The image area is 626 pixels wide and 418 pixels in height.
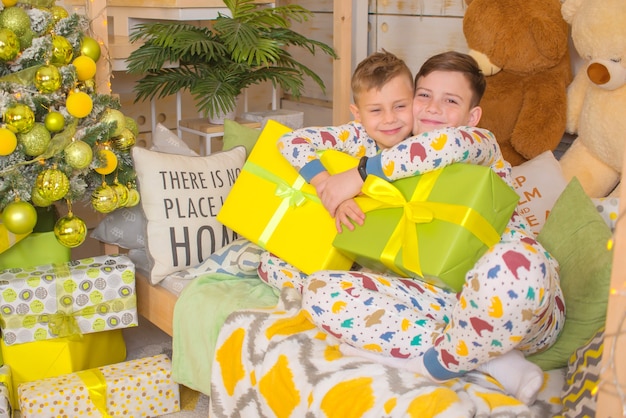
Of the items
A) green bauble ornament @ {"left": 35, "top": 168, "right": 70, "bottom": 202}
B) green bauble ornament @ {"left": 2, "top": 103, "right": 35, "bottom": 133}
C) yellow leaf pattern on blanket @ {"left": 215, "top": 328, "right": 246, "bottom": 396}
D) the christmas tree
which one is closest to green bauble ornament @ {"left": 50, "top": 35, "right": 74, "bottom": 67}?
the christmas tree

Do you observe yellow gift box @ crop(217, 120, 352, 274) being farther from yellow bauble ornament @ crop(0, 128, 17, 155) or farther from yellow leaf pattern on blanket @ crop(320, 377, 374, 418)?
yellow bauble ornament @ crop(0, 128, 17, 155)

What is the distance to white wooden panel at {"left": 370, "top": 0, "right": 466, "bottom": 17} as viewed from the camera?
2529 millimetres

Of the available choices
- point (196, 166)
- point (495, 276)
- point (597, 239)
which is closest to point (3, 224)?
point (196, 166)

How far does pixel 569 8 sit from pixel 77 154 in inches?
49.6

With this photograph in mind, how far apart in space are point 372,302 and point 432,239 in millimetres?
173

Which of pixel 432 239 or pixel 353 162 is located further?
pixel 353 162

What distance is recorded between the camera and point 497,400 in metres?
1.28

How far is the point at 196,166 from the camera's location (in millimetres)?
2084

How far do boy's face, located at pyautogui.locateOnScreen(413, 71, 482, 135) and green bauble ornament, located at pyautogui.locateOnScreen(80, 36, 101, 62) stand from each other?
870 mm

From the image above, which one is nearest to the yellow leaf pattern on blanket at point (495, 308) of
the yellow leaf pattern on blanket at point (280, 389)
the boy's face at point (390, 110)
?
the yellow leaf pattern on blanket at point (280, 389)

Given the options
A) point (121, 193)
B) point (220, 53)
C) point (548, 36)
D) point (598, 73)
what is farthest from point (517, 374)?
point (220, 53)

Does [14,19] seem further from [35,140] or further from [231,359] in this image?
[231,359]

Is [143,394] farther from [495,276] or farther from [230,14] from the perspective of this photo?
[230,14]

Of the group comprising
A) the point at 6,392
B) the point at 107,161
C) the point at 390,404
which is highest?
the point at 107,161
